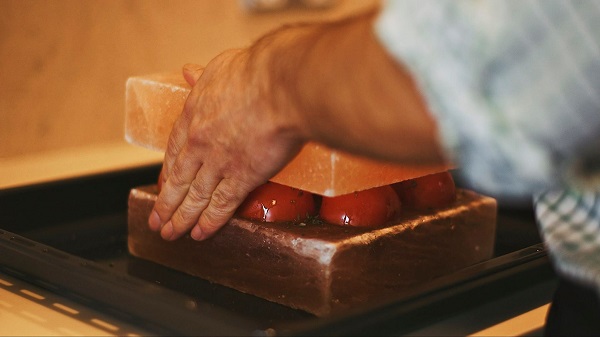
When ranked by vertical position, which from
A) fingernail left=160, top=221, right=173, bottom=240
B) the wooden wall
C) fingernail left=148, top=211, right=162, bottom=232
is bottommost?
fingernail left=160, top=221, right=173, bottom=240

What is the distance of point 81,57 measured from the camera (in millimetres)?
1658

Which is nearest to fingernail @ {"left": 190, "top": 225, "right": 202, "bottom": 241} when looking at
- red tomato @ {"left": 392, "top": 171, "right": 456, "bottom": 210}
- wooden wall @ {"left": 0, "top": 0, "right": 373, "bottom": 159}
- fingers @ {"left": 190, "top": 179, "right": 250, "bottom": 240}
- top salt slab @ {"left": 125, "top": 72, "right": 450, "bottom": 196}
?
fingers @ {"left": 190, "top": 179, "right": 250, "bottom": 240}

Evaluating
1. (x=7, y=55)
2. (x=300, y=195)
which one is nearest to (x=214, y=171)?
(x=300, y=195)

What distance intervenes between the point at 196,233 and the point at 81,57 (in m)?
0.74

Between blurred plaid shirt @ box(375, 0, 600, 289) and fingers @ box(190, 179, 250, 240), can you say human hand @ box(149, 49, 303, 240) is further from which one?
blurred plaid shirt @ box(375, 0, 600, 289)

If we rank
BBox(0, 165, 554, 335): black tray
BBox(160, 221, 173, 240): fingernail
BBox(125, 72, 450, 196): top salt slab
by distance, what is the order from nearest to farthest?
BBox(0, 165, 554, 335): black tray, BBox(125, 72, 450, 196): top salt slab, BBox(160, 221, 173, 240): fingernail

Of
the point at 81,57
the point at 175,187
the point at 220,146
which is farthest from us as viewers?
the point at 81,57

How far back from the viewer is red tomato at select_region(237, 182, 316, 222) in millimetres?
1019

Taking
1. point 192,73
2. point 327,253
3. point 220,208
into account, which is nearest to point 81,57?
point 192,73

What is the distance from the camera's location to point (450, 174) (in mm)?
1128

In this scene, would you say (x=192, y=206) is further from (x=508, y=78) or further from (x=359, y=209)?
(x=508, y=78)

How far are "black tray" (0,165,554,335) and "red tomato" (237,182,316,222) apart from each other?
3.6 inches

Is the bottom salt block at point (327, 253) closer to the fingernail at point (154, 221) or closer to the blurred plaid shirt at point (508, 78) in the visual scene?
the fingernail at point (154, 221)

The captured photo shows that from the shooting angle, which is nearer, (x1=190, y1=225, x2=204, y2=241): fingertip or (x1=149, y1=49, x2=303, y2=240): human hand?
(x1=149, y1=49, x2=303, y2=240): human hand
